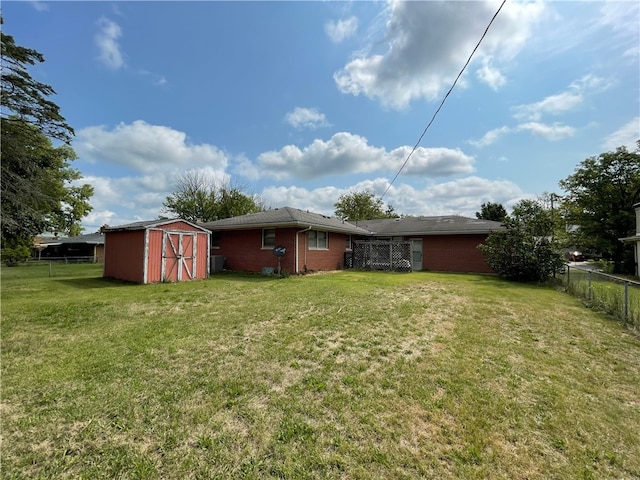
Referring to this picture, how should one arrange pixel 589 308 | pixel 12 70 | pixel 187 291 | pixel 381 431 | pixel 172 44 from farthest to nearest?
1. pixel 172 44
2. pixel 12 70
3. pixel 187 291
4. pixel 589 308
5. pixel 381 431

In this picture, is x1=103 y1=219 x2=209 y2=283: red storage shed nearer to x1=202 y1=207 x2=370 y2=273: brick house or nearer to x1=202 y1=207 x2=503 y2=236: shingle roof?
x1=202 y1=207 x2=370 y2=273: brick house

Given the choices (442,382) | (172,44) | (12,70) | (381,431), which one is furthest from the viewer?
(172,44)

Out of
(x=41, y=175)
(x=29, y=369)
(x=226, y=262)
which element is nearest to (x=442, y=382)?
(x=29, y=369)

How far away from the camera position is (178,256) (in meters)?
11.6

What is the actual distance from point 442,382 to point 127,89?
1709cm

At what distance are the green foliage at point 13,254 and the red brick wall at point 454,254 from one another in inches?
1130

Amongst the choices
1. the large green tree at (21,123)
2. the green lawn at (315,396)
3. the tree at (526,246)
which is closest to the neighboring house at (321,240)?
the tree at (526,246)

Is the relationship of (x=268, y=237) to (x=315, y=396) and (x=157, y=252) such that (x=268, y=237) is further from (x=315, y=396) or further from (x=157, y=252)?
(x=315, y=396)

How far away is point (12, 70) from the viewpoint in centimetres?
1046

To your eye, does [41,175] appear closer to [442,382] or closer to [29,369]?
[29,369]

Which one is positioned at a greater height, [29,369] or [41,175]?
[41,175]

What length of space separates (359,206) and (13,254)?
35.5 meters

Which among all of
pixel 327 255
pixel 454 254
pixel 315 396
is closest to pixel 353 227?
pixel 327 255

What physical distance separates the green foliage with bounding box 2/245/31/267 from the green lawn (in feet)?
71.7
